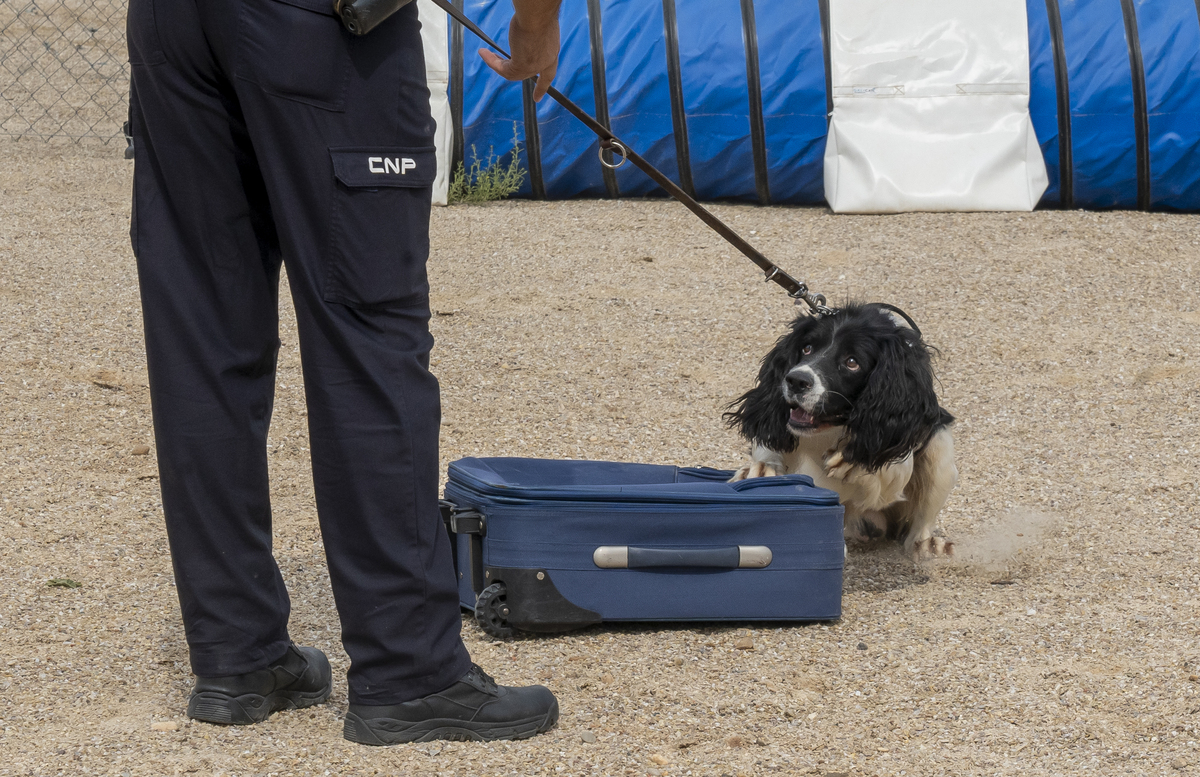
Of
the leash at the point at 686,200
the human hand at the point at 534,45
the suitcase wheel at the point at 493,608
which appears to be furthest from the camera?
the leash at the point at 686,200

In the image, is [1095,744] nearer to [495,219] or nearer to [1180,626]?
[1180,626]

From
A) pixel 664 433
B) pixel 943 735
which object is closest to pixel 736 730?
pixel 943 735

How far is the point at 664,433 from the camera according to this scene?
167 inches

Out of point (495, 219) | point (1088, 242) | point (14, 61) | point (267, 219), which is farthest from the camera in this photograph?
point (14, 61)

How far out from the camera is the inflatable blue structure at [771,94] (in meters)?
6.73

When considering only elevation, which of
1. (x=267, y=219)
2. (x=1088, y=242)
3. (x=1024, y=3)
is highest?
(x=1024, y=3)

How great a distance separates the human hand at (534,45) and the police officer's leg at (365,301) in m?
0.22

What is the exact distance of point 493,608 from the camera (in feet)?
8.82

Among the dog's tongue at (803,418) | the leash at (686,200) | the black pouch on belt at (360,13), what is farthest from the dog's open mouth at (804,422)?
the black pouch on belt at (360,13)

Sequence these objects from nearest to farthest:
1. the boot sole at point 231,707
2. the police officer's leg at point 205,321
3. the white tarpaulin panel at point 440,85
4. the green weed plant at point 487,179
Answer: the police officer's leg at point 205,321 → the boot sole at point 231,707 → the white tarpaulin panel at point 440,85 → the green weed plant at point 487,179

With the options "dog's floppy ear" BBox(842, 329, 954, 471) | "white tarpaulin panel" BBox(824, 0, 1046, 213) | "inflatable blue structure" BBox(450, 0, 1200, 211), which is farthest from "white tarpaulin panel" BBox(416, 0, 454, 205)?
"dog's floppy ear" BBox(842, 329, 954, 471)

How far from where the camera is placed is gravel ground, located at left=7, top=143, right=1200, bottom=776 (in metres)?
2.20

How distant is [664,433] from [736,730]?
202cm

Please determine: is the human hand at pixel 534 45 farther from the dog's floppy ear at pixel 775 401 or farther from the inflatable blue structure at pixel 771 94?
the inflatable blue structure at pixel 771 94
